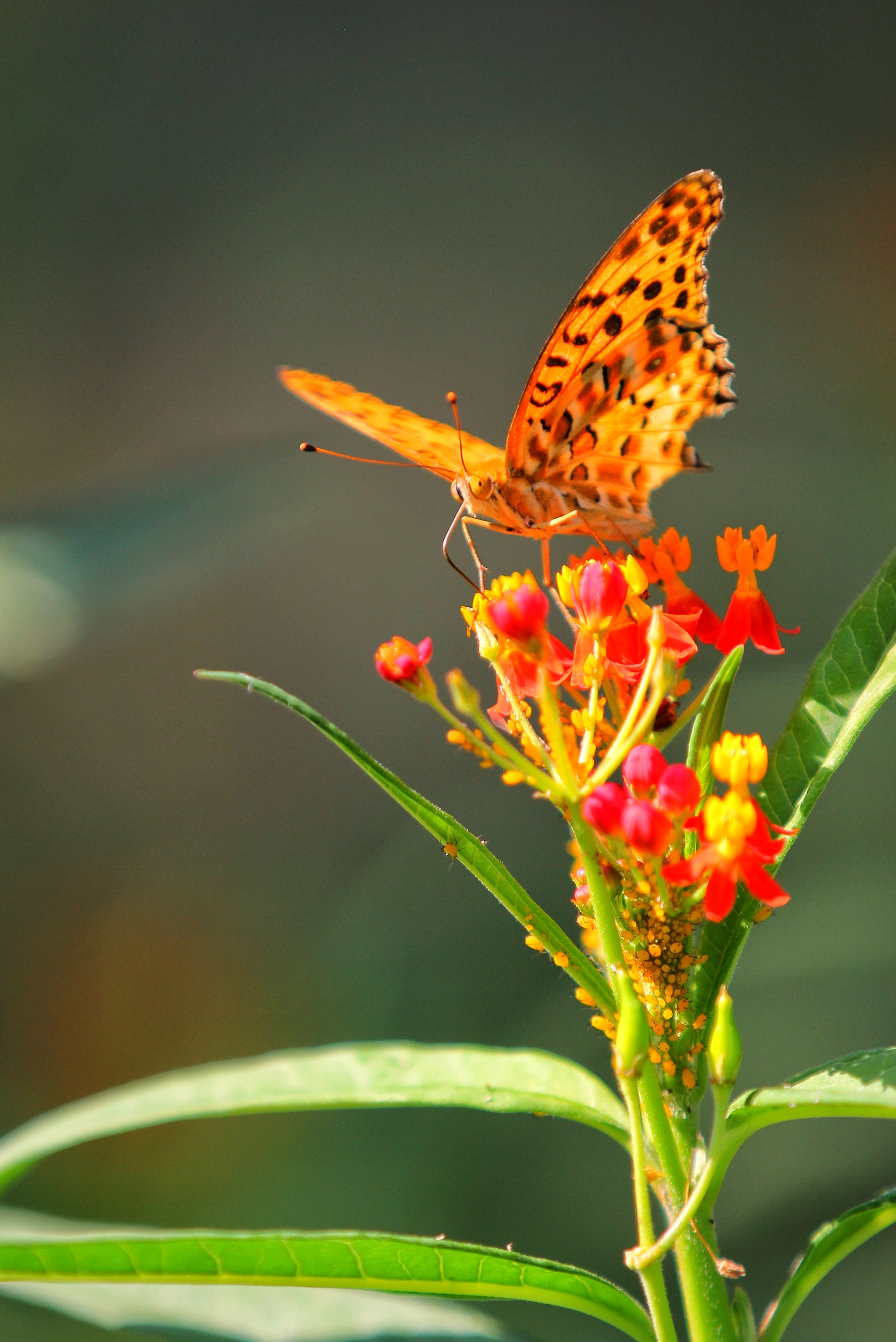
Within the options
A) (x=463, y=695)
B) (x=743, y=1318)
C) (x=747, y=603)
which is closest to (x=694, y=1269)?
(x=743, y=1318)

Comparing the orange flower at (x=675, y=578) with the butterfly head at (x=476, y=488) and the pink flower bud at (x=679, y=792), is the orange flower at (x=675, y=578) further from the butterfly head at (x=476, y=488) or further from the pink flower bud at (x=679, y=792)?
the butterfly head at (x=476, y=488)

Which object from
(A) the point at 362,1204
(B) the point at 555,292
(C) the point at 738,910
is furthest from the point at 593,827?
(B) the point at 555,292

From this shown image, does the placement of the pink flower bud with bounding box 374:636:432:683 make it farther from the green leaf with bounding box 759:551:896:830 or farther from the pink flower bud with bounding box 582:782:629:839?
the green leaf with bounding box 759:551:896:830

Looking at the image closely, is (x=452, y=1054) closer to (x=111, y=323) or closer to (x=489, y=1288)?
(x=489, y=1288)

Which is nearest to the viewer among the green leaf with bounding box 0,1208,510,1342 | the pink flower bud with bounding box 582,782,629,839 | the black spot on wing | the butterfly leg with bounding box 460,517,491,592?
the pink flower bud with bounding box 582,782,629,839

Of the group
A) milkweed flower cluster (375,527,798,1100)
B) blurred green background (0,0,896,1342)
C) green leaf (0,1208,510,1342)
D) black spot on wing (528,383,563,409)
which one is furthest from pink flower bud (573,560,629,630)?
blurred green background (0,0,896,1342)

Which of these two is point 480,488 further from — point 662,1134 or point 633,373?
point 662,1134

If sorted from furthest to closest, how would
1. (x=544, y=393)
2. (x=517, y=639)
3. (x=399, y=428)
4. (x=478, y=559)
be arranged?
(x=399, y=428) → (x=544, y=393) → (x=478, y=559) → (x=517, y=639)
